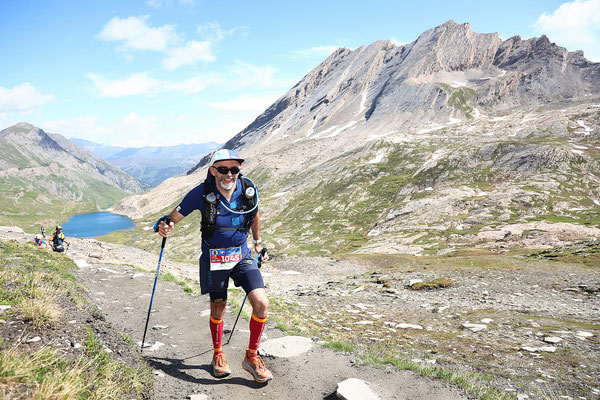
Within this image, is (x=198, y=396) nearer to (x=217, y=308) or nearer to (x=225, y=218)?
(x=217, y=308)

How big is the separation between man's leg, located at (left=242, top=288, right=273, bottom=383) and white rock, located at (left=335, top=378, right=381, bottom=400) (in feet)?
5.19

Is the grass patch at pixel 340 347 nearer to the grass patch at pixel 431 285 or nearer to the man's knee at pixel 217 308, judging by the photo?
the man's knee at pixel 217 308

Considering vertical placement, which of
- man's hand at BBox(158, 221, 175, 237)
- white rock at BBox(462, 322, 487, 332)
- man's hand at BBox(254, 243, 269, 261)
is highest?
man's hand at BBox(158, 221, 175, 237)

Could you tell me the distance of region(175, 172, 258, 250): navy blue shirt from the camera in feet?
24.1

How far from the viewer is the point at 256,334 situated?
732cm

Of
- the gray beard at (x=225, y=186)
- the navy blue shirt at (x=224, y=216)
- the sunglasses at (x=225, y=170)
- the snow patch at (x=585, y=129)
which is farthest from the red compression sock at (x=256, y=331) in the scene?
the snow patch at (x=585, y=129)

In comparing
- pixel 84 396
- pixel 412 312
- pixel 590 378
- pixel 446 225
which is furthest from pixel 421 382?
pixel 446 225

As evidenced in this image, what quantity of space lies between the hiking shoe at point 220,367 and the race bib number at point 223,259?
204 cm

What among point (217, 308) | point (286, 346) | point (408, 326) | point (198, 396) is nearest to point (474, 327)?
point (408, 326)

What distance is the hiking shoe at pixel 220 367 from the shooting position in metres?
7.07

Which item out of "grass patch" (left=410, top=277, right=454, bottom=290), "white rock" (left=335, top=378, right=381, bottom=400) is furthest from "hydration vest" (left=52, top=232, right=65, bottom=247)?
"grass patch" (left=410, top=277, right=454, bottom=290)

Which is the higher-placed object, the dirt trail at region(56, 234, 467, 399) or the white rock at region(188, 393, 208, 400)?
the white rock at region(188, 393, 208, 400)

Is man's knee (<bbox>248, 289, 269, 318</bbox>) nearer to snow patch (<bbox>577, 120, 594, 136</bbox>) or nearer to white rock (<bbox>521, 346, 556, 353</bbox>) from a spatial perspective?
white rock (<bbox>521, 346, 556, 353</bbox>)

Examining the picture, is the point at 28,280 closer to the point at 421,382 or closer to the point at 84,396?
the point at 84,396
